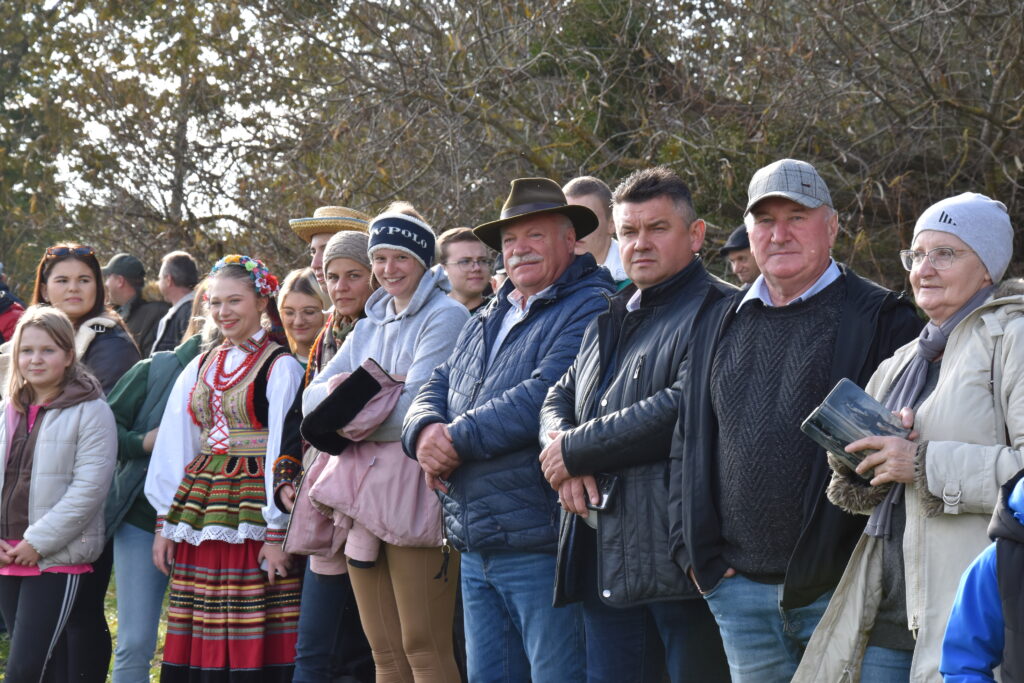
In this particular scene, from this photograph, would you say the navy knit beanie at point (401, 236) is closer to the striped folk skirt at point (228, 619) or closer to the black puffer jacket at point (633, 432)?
the black puffer jacket at point (633, 432)

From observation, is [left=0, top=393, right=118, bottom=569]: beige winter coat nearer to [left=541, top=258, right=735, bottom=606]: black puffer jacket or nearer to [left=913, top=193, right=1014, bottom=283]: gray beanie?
[left=541, top=258, right=735, bottom=606]: black puffer jacket

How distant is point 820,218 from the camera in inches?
138

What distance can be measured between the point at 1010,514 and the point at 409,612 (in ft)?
8.71

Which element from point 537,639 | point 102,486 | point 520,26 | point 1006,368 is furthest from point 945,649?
point 520,26

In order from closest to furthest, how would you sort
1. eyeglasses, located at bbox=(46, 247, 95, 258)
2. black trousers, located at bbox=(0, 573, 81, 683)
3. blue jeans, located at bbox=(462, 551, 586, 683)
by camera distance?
1. blue jeans, located at bbox=(462, 551, 586, 683)
2. black trousers, located at bbox=(0, 573, 81, 683)
3. eyeglasses, located at bbox=(46, 247, 95, 258)

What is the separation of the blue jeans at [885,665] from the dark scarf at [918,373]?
0.30m

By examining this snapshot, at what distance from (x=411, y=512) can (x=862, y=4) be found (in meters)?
4.19

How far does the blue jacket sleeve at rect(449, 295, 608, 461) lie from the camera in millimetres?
4090

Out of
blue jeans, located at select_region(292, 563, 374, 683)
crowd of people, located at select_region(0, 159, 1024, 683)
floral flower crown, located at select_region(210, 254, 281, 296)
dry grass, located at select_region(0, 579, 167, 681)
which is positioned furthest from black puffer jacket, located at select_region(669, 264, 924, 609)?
dry grass, located at select_region(0, 579, 167, 681)

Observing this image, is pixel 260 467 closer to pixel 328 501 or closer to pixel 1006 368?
pixel 328 501

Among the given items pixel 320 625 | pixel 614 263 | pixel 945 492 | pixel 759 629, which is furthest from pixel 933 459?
pixel 320 625

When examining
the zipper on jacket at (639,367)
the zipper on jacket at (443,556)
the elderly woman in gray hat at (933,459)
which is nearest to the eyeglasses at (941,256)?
the elderly woman in gray hat at (933,459)

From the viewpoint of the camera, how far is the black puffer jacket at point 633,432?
142 inches

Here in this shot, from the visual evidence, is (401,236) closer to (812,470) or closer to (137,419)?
(137,419)
